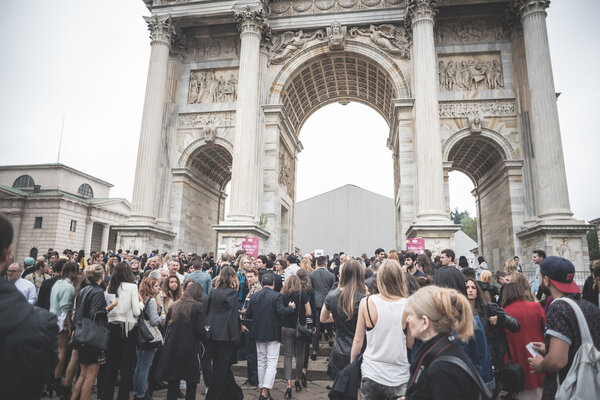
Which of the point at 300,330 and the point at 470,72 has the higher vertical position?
the point at 470,72

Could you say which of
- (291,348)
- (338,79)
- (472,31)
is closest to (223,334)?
(291,348)

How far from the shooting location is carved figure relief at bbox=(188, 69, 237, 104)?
66.7 ft

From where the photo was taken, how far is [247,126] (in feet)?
58.4

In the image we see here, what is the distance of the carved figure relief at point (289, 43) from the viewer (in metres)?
19.8

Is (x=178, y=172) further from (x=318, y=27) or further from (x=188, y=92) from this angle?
(x=318, y=27)

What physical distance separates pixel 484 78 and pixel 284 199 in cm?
1171

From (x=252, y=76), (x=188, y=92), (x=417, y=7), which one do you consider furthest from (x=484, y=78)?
(x=188, y=92)

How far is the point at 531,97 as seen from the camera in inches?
651

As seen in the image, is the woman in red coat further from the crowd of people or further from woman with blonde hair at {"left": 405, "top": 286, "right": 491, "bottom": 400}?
woman with blonde hair at {"left": 405, "top": 286, "right": 491, "bottom": 400}

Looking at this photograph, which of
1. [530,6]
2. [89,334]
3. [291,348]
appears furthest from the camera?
[530,6]

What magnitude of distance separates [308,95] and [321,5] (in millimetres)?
5163

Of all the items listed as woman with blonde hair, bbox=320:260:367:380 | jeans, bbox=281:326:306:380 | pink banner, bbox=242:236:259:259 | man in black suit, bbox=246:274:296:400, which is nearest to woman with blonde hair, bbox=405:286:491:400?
woman with blonde hair, bbox=320:260:367:380

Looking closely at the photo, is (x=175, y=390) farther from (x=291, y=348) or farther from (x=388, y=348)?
(x=388, y=348)

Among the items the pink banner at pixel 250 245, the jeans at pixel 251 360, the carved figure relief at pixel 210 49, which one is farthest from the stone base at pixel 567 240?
the carved figure relief at pixel 210 49
